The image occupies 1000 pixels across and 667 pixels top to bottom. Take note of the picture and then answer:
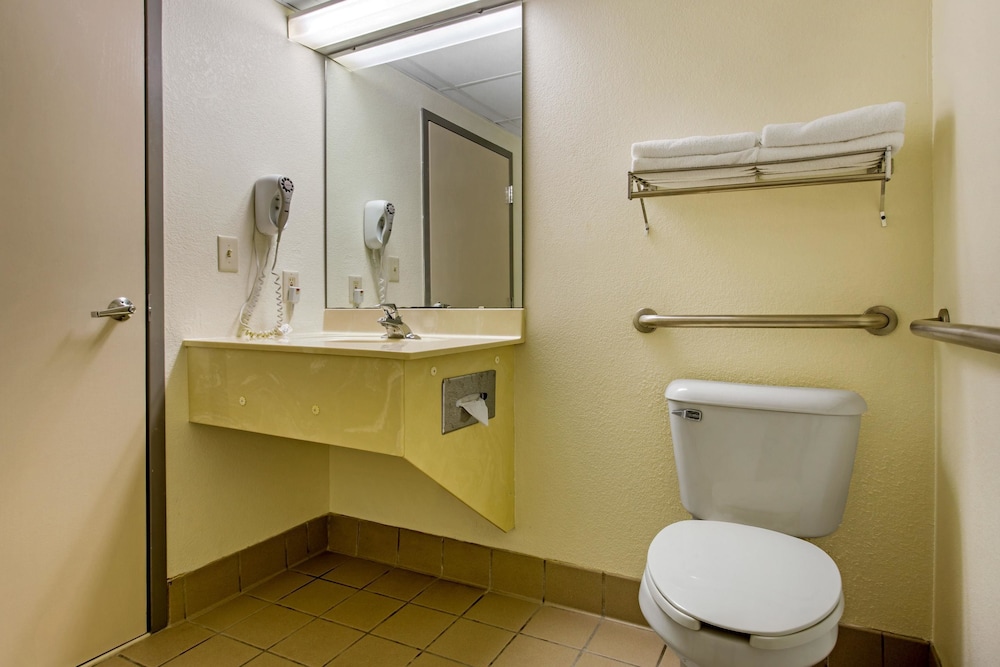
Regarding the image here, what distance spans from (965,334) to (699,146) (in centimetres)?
72

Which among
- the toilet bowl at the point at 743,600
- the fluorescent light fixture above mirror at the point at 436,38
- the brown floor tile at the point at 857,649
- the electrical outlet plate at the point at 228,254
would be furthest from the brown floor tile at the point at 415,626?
the fluorescent light fixture above mirror at the point at 436,38

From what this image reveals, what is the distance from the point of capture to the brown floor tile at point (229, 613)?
1646 millimetres

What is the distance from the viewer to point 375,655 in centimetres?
150

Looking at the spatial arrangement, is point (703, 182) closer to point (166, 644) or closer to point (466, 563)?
point (466, 563)

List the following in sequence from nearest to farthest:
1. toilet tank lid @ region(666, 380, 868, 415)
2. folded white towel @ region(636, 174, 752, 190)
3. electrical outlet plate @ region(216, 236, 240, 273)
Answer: toilet tank lid @ region(666, 380, 868, 415)
folded white towel @ region(636, 174, 752, 190)
electrical outlet plate @ region(216, 236, 240, 273)

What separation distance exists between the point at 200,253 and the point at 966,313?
1876 mm

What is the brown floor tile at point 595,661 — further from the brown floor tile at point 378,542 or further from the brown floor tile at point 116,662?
the brown floor tile at point 116,662

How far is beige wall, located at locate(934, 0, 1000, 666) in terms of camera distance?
0.94m

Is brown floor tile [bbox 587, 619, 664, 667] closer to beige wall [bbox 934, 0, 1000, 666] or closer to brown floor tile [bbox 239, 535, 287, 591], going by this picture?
beige wall [bbox 934, 0, 1000, 666]

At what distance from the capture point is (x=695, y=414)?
4.63ft

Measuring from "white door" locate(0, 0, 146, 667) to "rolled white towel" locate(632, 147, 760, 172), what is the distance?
1.33m

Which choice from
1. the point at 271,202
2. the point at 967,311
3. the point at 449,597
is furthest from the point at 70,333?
the point at 967,311

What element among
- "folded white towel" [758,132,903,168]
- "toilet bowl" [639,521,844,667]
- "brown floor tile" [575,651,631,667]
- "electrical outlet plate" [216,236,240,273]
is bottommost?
"brown floor tile" [575,651,631,667]

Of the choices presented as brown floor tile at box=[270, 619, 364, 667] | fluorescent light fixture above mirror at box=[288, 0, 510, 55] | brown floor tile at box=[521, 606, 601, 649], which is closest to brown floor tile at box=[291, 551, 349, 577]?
brown floor tile at box=[270, 619, 364, 667]
